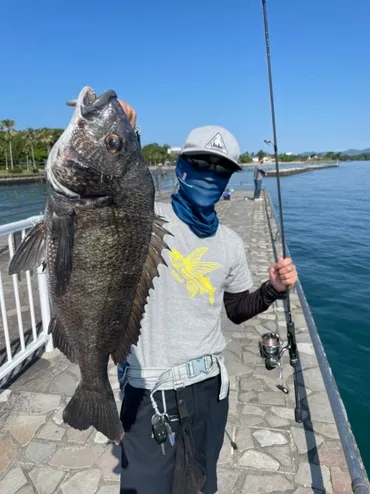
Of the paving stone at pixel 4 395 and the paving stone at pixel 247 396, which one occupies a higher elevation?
the paving stone at pixel 4 395

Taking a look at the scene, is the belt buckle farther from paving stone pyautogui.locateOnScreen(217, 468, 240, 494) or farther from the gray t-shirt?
paving stone pyautogui.locateOnScreen(217, 468, 240, 494)

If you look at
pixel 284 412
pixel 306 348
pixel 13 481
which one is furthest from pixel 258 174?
pixel 13 481

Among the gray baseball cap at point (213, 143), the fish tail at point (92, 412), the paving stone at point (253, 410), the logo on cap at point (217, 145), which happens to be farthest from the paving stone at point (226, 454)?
the logo on cap at point (217, 145)

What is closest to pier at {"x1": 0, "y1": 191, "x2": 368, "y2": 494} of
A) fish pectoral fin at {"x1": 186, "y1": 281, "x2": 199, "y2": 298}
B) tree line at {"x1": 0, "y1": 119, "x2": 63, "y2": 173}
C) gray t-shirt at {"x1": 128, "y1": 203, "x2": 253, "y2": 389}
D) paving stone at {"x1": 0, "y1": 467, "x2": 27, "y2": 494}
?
paving stone at {"x1": 0, "y1": 467, "x2": 27, "y2": 494}

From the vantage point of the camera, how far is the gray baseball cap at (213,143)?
1972 mm

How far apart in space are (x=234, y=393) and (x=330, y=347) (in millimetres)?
4337

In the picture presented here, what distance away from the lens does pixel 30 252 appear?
5.10 ft

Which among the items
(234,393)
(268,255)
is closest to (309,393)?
(234,393)

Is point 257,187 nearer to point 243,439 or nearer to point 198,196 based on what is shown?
point 243,439

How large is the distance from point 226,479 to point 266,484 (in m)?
0.33

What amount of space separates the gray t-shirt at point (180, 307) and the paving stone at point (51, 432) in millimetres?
2199

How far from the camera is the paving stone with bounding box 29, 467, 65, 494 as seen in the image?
3084 mm

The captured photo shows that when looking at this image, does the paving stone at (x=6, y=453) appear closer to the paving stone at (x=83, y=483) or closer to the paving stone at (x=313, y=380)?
the paving stone at (x=83, y=483)

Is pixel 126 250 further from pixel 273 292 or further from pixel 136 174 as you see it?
pixel 273 292
